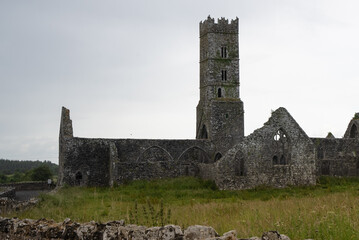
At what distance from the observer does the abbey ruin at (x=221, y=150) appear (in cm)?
2733

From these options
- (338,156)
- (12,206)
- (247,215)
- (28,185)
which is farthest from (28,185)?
(247,215)

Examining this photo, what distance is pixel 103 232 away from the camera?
7973 millimetres

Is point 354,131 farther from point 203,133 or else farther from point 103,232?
point 103,232

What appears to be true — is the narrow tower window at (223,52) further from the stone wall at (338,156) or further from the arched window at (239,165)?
the arched window at (239,165)

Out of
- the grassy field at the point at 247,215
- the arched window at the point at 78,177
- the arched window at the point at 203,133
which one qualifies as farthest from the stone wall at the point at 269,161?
the arched window at the point at 203,133

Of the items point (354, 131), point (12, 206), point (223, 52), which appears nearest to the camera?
point (12, 206)

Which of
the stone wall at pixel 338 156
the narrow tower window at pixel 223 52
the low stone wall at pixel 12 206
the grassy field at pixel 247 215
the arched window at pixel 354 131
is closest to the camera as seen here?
the grassy field at pixel 247 215

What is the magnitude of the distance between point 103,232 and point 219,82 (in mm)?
36340

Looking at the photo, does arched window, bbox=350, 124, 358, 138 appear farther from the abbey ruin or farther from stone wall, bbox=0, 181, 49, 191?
stone wall, bbox=0, 181, 49, 191

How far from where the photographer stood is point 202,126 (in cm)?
4391

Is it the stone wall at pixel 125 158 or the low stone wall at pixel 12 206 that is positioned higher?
the stone wall at pixel 125 158

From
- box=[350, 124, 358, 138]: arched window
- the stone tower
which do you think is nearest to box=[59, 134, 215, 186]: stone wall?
the stone tower

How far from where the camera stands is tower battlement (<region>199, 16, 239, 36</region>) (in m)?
43.5

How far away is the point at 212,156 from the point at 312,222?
3023 cm
